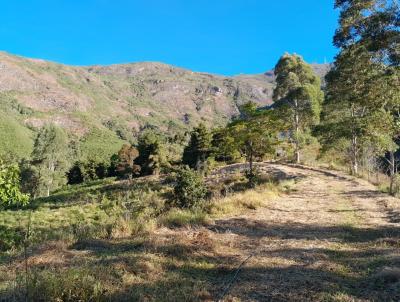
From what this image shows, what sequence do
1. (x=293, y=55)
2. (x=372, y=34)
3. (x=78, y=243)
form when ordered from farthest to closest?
(x=293, y=55), (x=372, y=34), (x=78, y=243)

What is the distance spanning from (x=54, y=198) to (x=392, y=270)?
47.1 metres

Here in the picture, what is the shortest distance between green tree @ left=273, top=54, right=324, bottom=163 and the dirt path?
2300 centimetres

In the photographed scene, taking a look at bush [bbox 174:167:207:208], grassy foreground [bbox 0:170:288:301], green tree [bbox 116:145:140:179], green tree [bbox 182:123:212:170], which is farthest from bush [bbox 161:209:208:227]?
green tree [bbox 116:145:140:179]

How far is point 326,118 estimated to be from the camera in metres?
33.2

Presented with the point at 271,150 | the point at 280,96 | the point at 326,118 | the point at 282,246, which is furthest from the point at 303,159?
the point at 282,246

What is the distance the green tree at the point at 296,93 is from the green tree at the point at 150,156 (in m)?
22.7

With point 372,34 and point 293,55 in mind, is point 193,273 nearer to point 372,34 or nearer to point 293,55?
point 372,34

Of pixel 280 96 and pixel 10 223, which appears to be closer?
pixel 10 223

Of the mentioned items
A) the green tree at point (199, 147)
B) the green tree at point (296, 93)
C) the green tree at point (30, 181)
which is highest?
the green tree at point (296, 93)

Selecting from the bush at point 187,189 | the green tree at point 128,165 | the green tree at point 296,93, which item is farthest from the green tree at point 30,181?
the bush at point 187,189

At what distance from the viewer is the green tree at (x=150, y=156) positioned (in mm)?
57250

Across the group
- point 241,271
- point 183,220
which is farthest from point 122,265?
point 183,220

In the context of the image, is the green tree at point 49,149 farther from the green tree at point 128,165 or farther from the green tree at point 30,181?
the green tree at point 128,165

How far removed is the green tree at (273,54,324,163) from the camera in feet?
123
